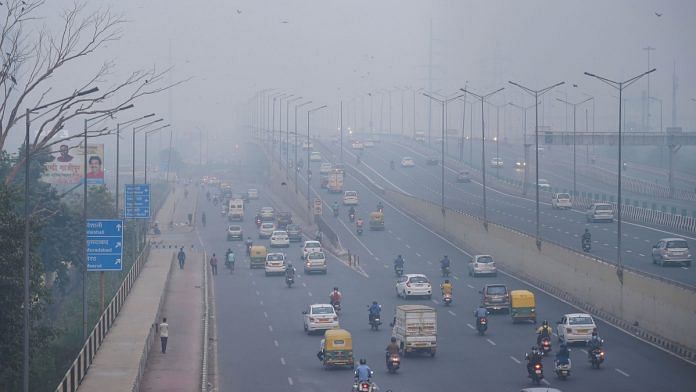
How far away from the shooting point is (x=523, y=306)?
45.3m

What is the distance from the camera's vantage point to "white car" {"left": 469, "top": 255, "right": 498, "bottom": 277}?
6075 centimetres

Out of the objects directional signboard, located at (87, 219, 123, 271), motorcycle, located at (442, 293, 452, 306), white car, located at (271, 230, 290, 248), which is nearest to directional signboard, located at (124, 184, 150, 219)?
white car, located at (271, 230, 290, 248)

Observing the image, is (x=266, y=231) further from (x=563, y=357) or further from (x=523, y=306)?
(x=563, y=357)

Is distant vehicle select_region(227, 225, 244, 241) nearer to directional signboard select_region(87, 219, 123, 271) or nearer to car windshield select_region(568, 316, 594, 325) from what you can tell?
directional signboard select_region(87, 219, 123, 271)

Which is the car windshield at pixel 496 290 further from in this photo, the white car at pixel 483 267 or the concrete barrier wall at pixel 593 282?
the white car at pixel 483 267

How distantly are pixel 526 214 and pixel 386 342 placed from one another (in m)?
45.2

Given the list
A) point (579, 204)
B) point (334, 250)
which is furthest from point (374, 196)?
point (334, 250)

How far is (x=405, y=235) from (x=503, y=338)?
3935cm

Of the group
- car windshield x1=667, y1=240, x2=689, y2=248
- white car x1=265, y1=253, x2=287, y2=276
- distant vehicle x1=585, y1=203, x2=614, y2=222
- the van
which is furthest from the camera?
the van

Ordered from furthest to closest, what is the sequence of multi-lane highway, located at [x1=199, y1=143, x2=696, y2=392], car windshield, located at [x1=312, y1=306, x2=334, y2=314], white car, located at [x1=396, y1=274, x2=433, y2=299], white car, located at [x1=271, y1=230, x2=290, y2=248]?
white car, located at [x1=271, y1=230, x2=290, y2=248] < white car, located at [x1=396, y1=274, x2=433, y2=299] < car windshield, located at [x1=312, y1=306, x2=334, y2=314] < multi-lane highway, located at [x1=199, y1=143, x2=696, y2=392]

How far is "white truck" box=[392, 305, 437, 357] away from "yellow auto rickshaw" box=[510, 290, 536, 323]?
785cm

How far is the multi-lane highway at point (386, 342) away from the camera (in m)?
33.4

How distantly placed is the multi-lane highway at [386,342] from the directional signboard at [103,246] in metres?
4.87

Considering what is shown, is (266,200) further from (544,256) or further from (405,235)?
(544,256)
